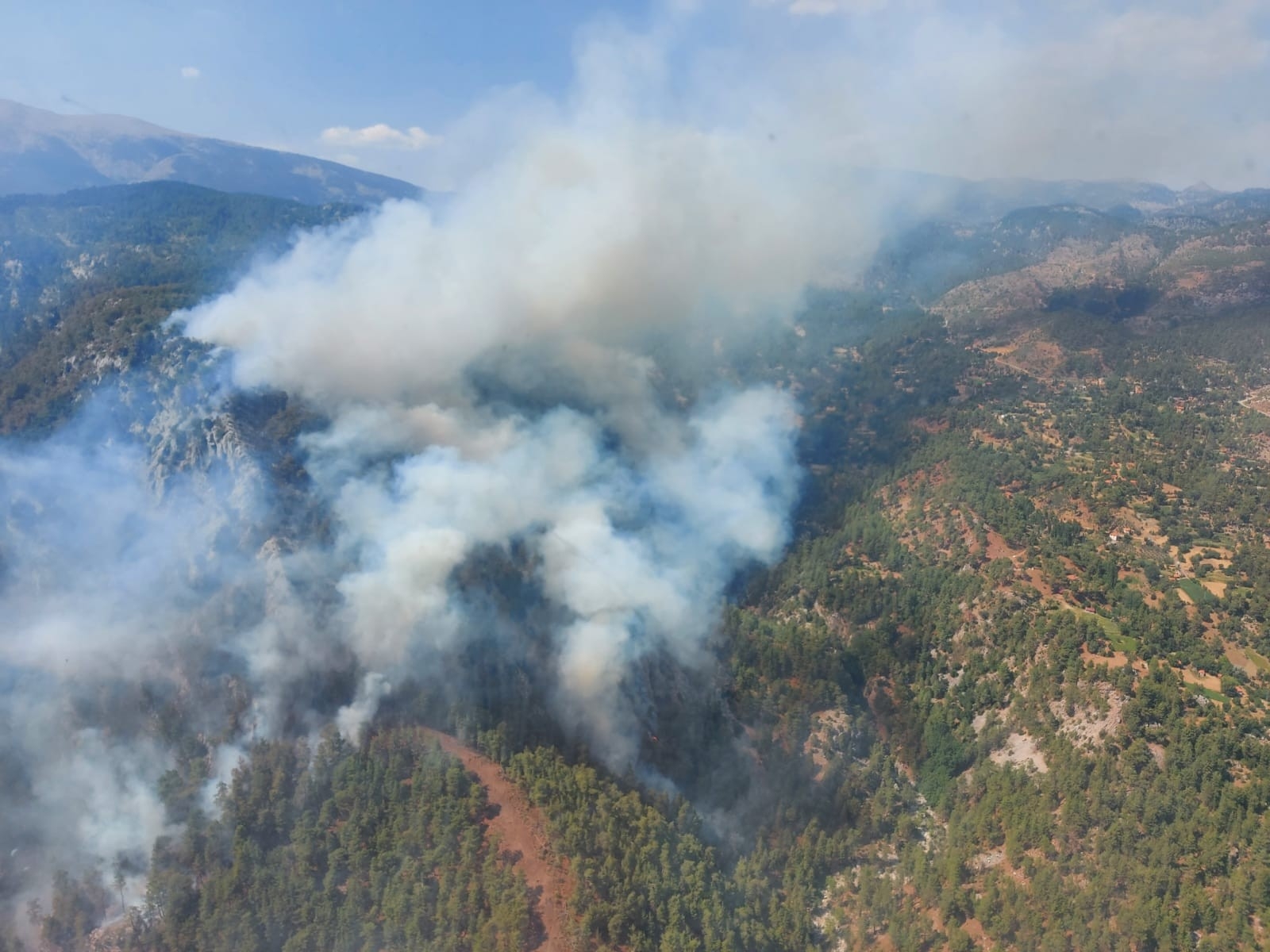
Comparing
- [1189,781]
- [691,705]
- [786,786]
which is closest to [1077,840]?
[1189,781]

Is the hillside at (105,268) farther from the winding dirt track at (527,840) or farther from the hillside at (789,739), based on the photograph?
the winding dirt track at (527,840)

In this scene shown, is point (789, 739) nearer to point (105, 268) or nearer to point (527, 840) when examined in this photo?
point (527, 840)

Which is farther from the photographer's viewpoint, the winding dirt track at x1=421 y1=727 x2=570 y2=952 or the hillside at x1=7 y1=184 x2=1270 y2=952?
the hillside at x1=7 y1=184 x2=1270 y2=952

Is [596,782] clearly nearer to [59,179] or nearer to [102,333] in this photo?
[102,333]

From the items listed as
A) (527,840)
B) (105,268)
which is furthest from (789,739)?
(105,268)

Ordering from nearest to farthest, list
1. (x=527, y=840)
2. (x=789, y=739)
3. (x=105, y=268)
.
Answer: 1. (x=527, y=840)
2. (x=789, y=739)
3. (x=105, y=268)

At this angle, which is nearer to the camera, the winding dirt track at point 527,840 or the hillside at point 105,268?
the winding dirt track at point 527,840

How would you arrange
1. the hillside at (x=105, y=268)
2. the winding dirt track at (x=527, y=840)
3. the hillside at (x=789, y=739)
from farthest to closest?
the hillside at (x=105, y=268) → the hillside at (x=789, y=739) → the winding dirt track at (x=527, y=840)

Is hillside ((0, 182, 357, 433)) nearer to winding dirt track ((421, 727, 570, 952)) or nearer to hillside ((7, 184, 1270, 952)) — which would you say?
hillside ((7, 184, 1270, 952))

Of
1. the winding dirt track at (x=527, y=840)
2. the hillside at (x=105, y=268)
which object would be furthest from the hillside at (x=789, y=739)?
the hillside at (x=105, y=268)

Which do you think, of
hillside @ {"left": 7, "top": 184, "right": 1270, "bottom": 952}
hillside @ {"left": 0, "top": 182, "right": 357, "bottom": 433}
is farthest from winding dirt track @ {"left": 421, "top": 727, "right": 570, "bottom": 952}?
hillside @ {"left": 0, "top": 182, "right": 357, "bottom": 433}
